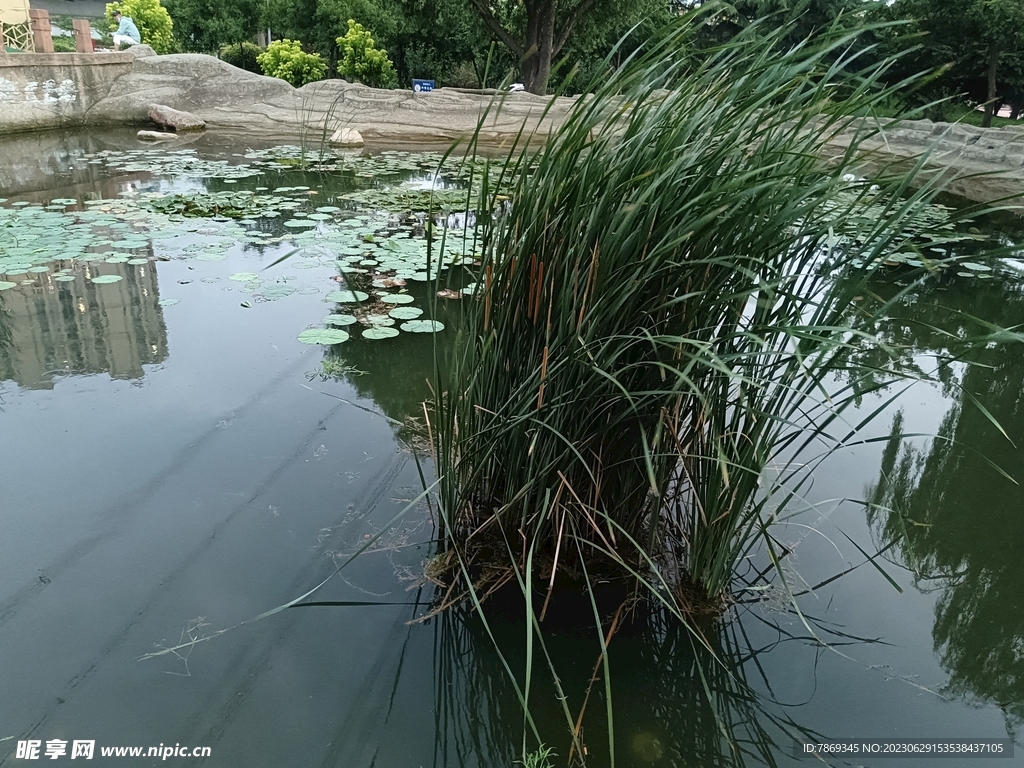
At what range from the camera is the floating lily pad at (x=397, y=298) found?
3191 mm

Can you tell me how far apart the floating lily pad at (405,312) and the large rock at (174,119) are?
20.4ft

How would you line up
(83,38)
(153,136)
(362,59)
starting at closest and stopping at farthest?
(153,136)
(83,38)
(362,59)

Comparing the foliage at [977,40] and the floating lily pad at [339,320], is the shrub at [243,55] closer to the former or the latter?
the foliage at [977,40]

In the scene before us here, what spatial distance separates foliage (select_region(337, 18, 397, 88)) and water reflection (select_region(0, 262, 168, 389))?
8.94m

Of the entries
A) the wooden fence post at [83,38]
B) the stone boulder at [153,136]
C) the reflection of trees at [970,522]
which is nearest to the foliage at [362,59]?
the wooden fence post at [83,38]

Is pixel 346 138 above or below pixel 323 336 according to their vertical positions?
above

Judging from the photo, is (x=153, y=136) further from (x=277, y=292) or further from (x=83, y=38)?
(x=277, y=292)

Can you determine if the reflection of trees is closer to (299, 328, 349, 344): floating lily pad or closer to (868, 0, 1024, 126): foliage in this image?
(299, 328, 349, 344): floating lily pad

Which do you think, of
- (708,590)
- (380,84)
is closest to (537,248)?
(708,590)

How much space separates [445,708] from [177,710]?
18.9 inches

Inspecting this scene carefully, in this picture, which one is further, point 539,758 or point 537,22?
point 537,22

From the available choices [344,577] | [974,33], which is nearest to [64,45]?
[344,577]

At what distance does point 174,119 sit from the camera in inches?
311

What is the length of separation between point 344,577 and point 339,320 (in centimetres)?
147
